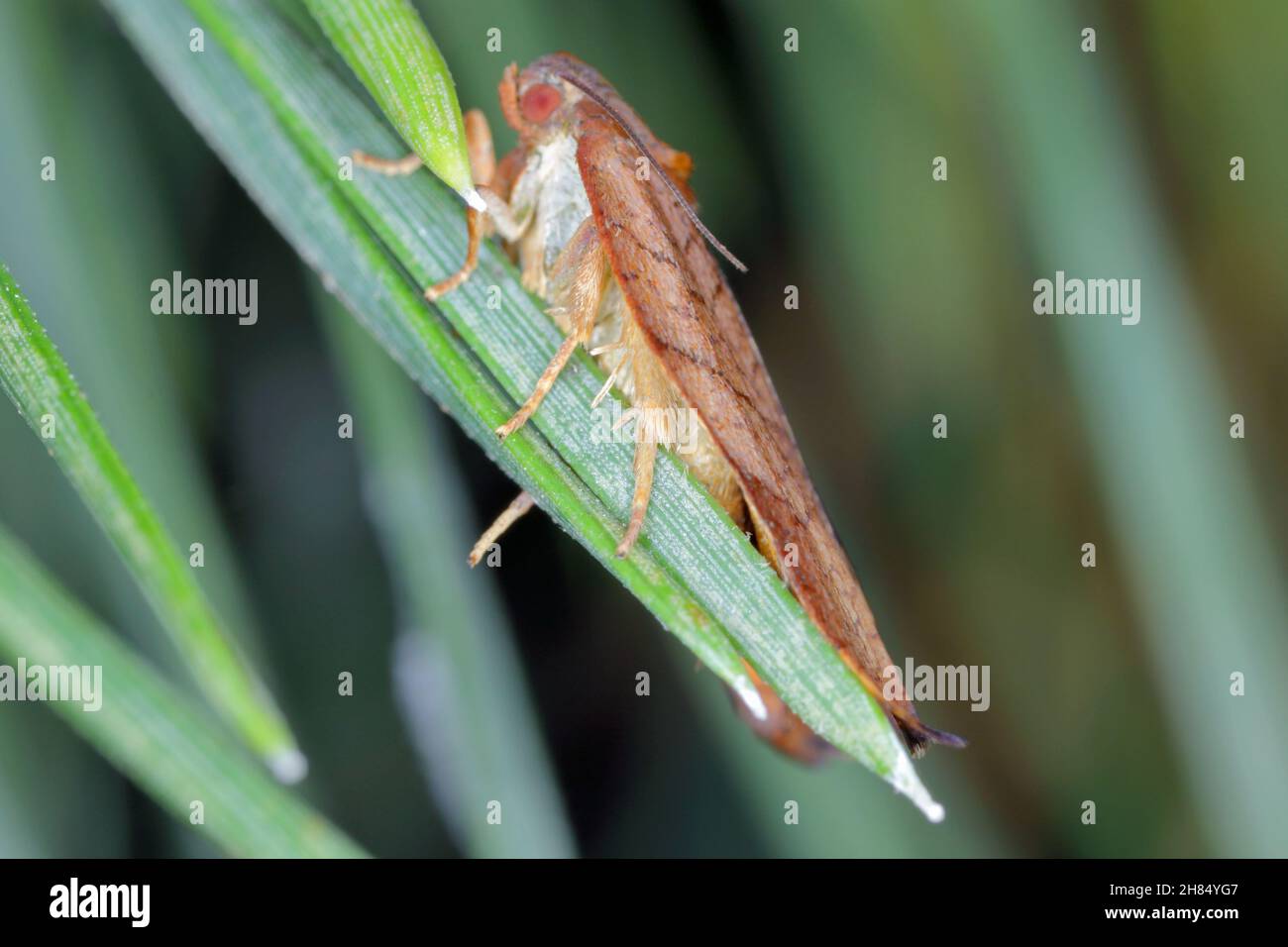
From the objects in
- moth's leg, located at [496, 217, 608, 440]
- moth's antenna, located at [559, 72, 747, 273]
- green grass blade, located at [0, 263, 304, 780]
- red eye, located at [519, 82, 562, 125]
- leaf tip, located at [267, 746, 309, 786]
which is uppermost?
red eye, located at [519, 82, 562, 125]

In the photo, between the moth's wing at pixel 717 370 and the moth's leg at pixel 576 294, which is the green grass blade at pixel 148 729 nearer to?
the moth's leg at pixel 576 294

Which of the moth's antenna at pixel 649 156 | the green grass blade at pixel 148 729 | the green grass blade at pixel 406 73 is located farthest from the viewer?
the moth's antenna at pixel 649 156

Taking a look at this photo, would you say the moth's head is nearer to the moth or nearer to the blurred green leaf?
the moth

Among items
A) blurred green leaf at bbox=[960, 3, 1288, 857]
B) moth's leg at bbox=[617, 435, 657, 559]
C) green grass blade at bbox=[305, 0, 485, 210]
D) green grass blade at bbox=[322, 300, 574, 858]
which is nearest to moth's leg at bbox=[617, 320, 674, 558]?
moth's leg at bbox=[617, 435, 657, 559]

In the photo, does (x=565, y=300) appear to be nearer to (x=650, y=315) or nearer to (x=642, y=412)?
(x=650, y=315)

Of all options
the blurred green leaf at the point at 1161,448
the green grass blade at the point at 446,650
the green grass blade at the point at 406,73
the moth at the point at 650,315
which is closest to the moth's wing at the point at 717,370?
the moth at the point at 650,315

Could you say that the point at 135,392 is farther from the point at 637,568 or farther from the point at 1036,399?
the point at 1036,399

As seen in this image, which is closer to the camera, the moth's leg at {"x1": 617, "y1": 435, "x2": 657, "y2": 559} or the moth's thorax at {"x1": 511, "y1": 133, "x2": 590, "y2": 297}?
the moth's leg at {"x1": 617, "y1": 435, "x2": 657, "y2": 559}

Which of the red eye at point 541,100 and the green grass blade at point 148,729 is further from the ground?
the red eye at point 541,100

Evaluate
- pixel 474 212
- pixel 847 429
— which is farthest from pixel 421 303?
pixel 847 429
